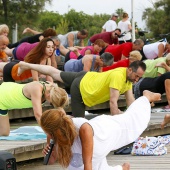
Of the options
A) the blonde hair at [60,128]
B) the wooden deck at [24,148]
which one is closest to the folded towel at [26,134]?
the wooden deck at [24,148]

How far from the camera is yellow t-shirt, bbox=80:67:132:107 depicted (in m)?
11.1

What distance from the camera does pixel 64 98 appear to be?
875 cm

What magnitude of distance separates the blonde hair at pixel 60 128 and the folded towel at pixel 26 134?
320cm

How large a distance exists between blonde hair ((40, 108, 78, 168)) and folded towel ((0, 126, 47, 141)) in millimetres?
3197

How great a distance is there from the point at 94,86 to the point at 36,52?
56.7 inches

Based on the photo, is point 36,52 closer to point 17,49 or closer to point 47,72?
point 47,72

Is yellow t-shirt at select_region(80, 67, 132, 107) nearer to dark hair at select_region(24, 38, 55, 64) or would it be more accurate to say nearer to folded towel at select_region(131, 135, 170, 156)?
folded towel at select_region(131, 135, 170, 156)

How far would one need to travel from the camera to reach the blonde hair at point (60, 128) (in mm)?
7062

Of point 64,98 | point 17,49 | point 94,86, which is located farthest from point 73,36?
point 64,98

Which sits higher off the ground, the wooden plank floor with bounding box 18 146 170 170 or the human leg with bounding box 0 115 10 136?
the human leg with bounding box 0 115 10 136

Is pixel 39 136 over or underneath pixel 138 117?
underneath

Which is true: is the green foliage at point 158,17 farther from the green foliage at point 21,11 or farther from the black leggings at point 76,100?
the black leggings at point 76,100

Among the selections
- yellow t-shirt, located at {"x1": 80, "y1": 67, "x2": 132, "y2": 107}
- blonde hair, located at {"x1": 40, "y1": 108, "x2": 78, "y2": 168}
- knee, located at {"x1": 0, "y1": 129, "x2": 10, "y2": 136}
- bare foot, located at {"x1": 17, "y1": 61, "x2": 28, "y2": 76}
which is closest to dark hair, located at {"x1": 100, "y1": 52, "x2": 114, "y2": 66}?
yellow t-shirt, located at {"x1": 80, "y1": 67, "x2": 132, "y2": 107}

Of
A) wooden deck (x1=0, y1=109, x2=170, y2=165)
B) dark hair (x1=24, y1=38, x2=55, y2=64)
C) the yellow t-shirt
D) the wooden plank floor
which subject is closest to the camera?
wooden deck (x1=0, y1=109, x2=170, y2=165)
